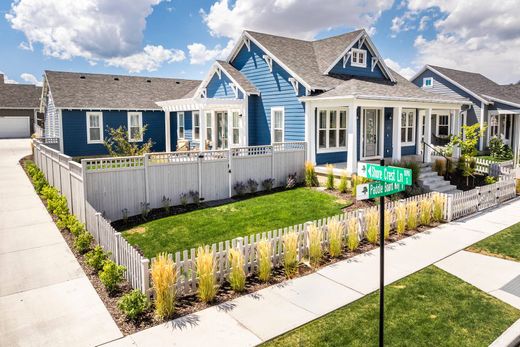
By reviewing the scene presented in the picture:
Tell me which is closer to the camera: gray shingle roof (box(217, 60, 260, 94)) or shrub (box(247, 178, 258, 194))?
shrub (box(247, 178, 258, 194))

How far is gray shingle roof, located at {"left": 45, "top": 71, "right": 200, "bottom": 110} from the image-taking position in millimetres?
22906

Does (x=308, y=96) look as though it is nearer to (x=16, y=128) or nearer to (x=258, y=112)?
(x=258, y=112)

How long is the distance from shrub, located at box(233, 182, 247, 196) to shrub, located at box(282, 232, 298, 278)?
20.8ft

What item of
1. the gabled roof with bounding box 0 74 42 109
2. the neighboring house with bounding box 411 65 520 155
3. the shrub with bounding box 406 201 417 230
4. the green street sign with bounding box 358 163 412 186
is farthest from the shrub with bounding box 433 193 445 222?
the gabled roof with bounding box 0 74 42 109

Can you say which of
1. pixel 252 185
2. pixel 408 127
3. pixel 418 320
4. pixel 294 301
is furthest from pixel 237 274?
pixel 408 127

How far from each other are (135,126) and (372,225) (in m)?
19.0

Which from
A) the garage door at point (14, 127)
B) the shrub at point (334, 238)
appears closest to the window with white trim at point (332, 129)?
the shrub at point (334, 238)

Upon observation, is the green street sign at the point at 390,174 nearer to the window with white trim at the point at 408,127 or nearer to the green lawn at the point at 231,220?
the green lawn at the point at 231,220

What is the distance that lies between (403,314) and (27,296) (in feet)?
20.6

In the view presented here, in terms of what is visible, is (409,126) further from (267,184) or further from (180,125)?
(180,125)

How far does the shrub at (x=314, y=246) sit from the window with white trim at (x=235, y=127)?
40.3 ft

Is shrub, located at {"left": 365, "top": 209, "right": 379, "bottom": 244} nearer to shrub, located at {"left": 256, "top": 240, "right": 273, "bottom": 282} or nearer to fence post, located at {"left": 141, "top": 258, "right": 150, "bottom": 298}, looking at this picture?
shrub, located at {"left": 256, "top": 240, "right": 273, "bottom": 282}

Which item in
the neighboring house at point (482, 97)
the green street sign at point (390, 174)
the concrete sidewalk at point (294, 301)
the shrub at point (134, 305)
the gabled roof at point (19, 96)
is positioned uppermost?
the gabled roof at point (19, 96)

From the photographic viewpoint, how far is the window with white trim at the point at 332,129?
57.8ft
